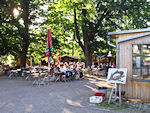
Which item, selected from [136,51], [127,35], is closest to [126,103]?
[136,51]

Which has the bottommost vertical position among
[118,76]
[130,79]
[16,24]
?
[130,79]

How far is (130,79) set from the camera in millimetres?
8023

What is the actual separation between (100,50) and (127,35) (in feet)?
53.1

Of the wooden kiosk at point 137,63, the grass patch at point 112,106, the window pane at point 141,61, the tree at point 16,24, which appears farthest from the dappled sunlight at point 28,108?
the tree at point 16,24

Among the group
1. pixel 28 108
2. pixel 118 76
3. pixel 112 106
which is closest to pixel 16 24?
pixel 28 108

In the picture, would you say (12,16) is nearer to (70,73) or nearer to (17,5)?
(17,5)

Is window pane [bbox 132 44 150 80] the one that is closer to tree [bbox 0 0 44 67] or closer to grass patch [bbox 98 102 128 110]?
grass patch [bbox 98 102 128 110]

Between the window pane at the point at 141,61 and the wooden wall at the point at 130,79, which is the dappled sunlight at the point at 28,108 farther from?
the window pane at the point at 141,61

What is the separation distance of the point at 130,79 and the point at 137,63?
0.77m

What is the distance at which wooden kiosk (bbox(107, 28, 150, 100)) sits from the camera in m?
7.77

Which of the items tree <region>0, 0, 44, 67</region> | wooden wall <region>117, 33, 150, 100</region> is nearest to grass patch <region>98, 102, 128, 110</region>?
wooden wall <region>117, 33, 150, 100</region>

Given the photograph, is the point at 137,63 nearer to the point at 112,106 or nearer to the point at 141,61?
the point at 141,61

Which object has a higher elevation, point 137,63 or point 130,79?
point 137,63

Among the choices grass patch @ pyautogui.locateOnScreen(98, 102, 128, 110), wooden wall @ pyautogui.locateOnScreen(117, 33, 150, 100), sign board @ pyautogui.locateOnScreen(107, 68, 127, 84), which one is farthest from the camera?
wooden wall @ pyautogui.locateOnScreen(117, 33, 150, 100)
